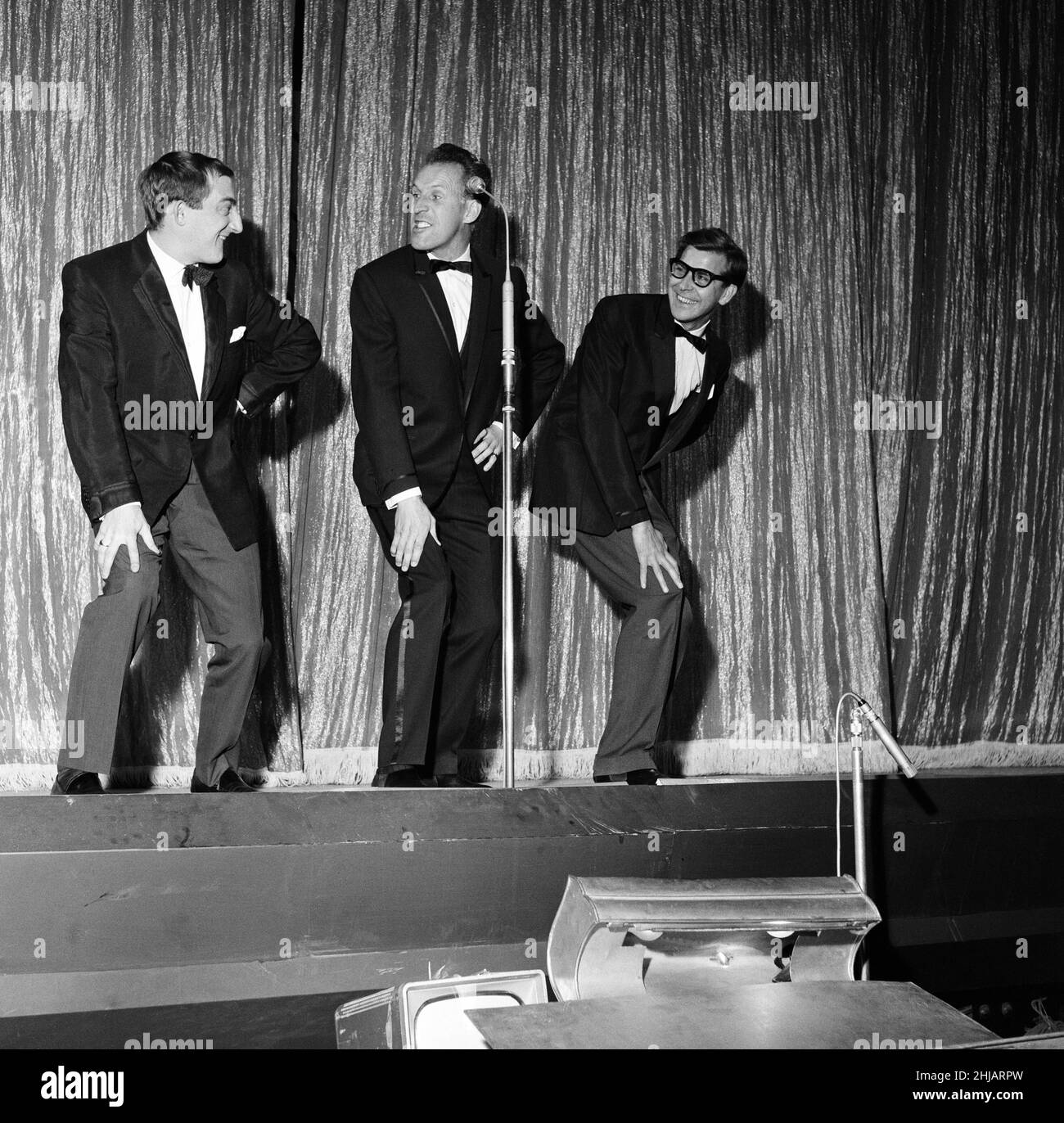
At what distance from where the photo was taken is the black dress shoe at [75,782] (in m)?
2.69

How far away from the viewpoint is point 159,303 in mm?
2959

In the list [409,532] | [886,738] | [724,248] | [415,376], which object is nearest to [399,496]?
[409,532]

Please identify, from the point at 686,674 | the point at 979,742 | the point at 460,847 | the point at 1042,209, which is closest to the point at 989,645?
the point at 979,742

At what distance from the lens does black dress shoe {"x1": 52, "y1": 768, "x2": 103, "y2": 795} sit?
Result: 2.69 meters

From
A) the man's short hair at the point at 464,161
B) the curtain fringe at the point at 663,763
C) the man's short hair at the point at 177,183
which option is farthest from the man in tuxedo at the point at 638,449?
the man's short hair at the point at 177,183

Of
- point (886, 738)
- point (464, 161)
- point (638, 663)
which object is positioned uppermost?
point (464, 161)

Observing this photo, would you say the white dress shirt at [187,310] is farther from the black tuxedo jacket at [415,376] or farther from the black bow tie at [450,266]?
the black bow tie at [450,266]

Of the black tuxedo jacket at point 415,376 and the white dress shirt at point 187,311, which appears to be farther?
the black tuxedo jacket at point 415,376

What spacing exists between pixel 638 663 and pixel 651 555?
26 centimetres

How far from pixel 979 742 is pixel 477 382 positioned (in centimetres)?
217

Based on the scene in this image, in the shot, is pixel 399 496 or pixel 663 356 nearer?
pixel 399 496

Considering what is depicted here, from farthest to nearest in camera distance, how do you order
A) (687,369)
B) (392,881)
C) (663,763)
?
(663,763) < (687,369) < (392,881)

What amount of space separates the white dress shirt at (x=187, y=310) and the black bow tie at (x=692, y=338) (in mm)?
1188

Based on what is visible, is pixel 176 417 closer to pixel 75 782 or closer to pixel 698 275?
pixel 75 782
